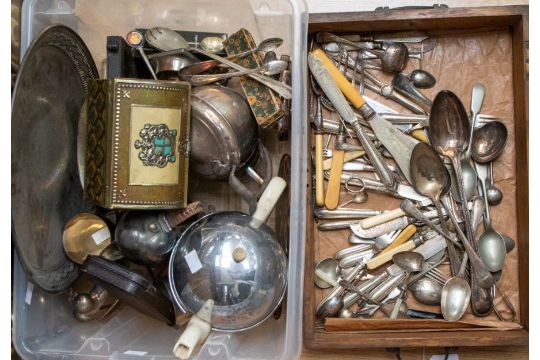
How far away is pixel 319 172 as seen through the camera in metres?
0.71

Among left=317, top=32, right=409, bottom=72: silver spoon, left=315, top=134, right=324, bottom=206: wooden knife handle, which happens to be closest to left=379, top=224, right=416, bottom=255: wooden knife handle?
left=315, top=134, right=324, bottom=206: wooden knife handle

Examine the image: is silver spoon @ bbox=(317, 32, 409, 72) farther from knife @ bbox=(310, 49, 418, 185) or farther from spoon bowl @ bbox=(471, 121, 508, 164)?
spoon bowl @ bbox=(471, 121, 508, 164)

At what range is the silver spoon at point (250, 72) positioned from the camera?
2.12 ft

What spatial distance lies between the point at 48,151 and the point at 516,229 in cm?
62

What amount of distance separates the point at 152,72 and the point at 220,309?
0.31 meters

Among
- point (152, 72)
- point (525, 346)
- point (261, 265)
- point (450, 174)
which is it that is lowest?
point (525, 346)

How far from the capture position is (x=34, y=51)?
0.61 m

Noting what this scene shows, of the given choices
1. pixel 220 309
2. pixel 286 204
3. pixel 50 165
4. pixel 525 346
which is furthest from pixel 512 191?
pixel 50 165

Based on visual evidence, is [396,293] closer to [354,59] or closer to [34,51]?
[354,59]

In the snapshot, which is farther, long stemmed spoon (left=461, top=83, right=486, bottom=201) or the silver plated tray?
long stemmed spoon (left=461, top=83, right=486, bottom=201)

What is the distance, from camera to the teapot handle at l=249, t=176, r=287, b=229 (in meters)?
0.63

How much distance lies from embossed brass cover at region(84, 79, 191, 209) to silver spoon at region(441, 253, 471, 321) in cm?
36

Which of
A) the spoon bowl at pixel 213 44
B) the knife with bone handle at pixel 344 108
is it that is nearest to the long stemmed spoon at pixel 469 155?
the knife with bone handle at pixel 344 108

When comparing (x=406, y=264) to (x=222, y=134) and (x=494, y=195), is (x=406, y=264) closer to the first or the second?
(x=494, y=195)
